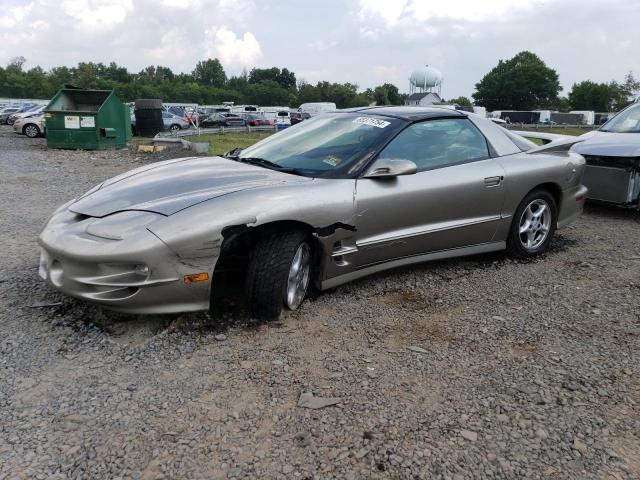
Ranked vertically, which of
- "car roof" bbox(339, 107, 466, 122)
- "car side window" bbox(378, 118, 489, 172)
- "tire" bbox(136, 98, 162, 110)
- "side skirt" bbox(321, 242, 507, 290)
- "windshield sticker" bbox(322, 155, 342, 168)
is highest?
"tire" bbox(136, 98, 162, 110)

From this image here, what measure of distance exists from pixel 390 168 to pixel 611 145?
4.37 metres

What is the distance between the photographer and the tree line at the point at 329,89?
3206 inches

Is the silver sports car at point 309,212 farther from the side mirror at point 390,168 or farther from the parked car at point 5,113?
the parked car at point 5,113

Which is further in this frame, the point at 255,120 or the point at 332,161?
the point at 255,120

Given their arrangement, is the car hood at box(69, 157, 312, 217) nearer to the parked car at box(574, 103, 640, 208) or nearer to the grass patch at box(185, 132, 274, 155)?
the parked car at box(574, 103, 640, 208)

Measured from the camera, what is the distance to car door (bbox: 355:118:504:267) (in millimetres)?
3799

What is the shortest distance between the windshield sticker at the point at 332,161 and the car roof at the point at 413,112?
2.41 ft

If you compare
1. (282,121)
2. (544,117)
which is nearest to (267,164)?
(282,121)

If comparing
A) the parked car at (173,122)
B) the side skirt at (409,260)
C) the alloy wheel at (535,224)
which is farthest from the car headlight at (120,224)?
the parked car at (173,122)

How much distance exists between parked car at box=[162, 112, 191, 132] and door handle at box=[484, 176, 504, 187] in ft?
88.9

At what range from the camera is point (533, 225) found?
495 centimetres

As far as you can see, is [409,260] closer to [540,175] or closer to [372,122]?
[372,122]

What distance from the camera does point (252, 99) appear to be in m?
110

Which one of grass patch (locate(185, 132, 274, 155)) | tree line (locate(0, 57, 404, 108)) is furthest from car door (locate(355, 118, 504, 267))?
tree line (locate(0, 57, 404, 108))
